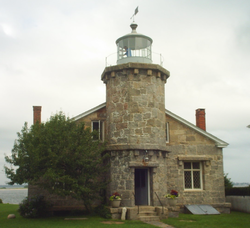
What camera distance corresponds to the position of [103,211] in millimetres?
14875

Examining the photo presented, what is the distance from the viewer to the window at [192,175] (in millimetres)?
18203

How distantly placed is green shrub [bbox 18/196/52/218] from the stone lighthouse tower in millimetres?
3209

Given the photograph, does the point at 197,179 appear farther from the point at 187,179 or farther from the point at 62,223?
the point at 62,223

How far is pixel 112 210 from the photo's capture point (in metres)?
14.6

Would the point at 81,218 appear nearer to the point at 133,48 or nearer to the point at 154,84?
the point at 154,84

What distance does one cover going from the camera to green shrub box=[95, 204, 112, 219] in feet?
47.6

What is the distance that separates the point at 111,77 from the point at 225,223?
337 inches

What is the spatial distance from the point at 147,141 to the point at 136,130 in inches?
29.3

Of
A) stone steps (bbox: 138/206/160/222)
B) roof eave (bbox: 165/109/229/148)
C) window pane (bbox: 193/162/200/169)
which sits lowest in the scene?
stone steps (bbox: 138/206/160/222)

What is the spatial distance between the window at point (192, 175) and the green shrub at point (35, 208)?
7520 mm

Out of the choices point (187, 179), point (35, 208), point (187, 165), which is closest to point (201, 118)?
point (187, 165)

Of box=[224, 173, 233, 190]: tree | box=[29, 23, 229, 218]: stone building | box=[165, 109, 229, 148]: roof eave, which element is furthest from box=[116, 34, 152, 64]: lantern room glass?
box=[224, 173, 233, 190]: tree

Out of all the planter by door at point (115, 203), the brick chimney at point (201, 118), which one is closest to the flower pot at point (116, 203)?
the planter by door at point (115, 203)

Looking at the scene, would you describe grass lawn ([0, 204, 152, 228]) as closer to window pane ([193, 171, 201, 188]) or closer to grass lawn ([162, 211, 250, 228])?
grass lawn ([162, 211, 250, 228])
